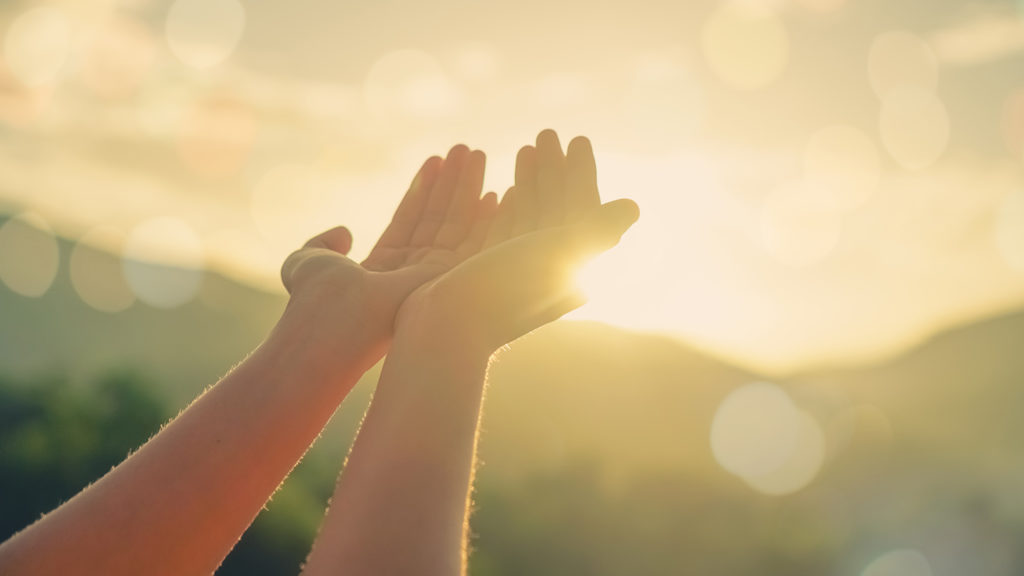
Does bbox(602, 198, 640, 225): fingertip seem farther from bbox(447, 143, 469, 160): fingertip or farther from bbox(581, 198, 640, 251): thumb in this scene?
bbox(447, 143, 469, 160): fingertip

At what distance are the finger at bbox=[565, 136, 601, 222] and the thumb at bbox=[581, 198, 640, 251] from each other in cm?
26

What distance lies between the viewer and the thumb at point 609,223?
7.61 feet

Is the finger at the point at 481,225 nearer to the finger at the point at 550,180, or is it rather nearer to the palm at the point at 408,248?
the palm at the point at 408,248

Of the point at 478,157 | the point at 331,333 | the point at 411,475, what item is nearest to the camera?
the point at 411,475

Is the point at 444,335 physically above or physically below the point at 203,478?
above

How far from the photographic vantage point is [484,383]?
199cm

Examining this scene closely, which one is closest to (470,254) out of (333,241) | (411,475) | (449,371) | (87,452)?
(333,241)

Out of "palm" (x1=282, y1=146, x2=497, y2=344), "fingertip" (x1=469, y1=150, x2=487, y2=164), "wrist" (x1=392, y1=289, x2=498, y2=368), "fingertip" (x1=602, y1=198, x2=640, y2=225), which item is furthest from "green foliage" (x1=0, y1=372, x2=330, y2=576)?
"fingertip" (x1=602, y1=198, x2=640, y2=225)

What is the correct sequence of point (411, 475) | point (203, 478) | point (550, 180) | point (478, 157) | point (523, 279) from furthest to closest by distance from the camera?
1. point (478, 157)
2. point (550, 180)
3. point (523, 279)
4. point (203, 478)
5. point (411, 475)

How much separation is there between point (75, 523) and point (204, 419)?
0.41 metres

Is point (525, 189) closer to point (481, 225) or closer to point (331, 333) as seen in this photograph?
point (481, 225)

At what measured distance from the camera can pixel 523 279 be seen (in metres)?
2.27

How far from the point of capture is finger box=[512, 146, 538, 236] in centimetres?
285

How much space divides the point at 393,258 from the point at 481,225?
15.5 inches
